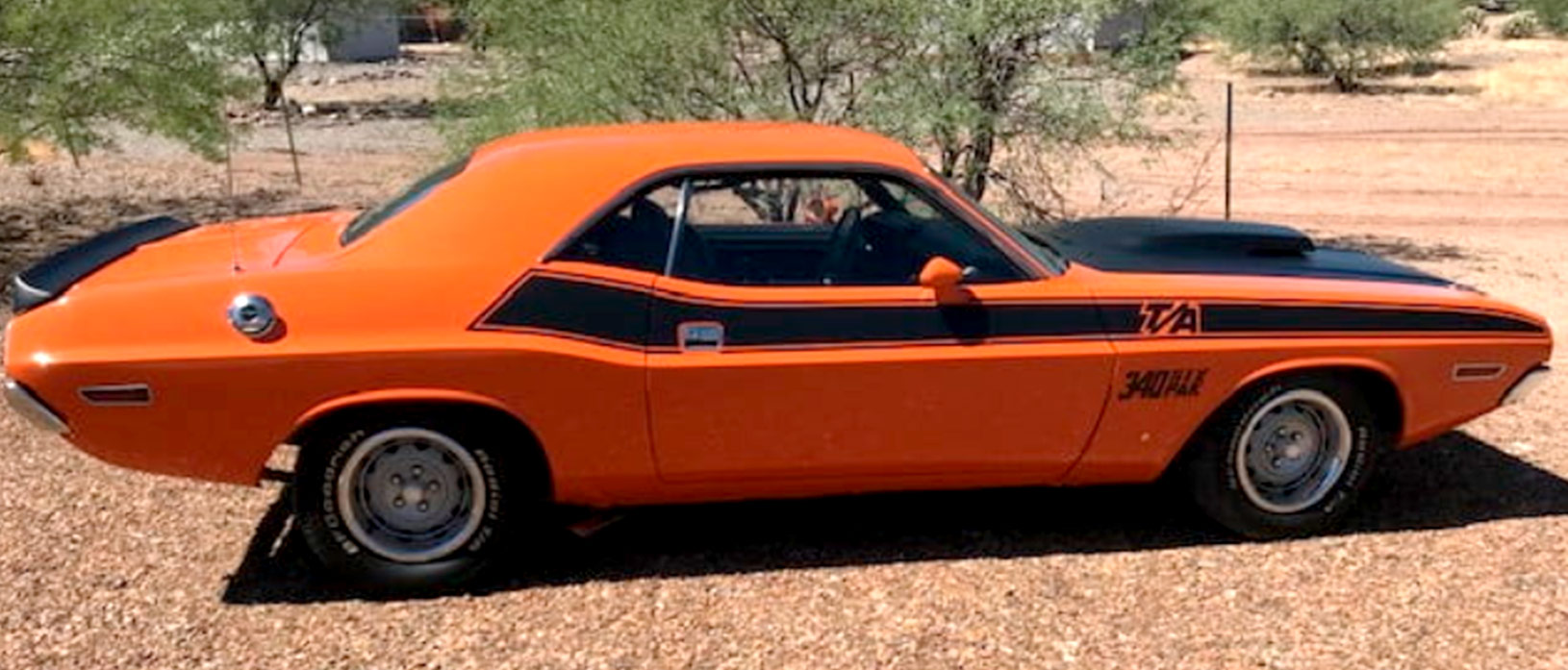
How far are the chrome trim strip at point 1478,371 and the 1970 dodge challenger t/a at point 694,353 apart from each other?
10mm

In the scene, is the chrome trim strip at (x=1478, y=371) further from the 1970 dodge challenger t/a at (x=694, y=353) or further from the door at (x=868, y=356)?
the door at (x=868, y=356)

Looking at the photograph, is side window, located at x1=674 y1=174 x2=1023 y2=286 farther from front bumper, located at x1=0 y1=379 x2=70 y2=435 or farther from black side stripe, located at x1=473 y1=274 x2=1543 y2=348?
front bumper, located at x1=0 y1=379 x2=70 y2=435

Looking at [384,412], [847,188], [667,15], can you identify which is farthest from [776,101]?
[384,412]

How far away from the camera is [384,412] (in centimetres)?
442

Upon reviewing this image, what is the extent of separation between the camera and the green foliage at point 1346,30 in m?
35.6

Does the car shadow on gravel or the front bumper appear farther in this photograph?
the car shadow on gravel

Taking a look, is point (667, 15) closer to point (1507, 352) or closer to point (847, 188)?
point (847, 188)

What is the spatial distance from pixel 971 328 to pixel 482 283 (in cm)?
145

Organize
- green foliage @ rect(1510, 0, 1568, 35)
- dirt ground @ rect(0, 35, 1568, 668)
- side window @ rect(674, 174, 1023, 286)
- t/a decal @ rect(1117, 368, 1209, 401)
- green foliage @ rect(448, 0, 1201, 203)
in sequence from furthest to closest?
green foliage @ rect(1510, 0, 1568, 35), green foliage @ rect(448, 0, 1201, 203), t/a decal @ rect(1117, 368, 1209, 401), side window @ rect(674, 174, 1023, 286), dirt ground @ rect(0, 35, 1568, 668)

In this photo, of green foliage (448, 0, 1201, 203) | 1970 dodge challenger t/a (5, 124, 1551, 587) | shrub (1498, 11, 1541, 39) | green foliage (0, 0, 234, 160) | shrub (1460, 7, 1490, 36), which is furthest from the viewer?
shrub (1498, 11, 1541, 39)

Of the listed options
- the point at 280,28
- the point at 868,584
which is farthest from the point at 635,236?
the point at 280,28

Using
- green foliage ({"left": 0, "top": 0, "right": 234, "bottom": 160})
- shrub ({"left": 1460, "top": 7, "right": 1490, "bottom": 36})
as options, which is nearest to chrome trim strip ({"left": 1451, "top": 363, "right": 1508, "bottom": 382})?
green foliage ({"left": 0, "top": 0, "right": 234, "bottom": 160})

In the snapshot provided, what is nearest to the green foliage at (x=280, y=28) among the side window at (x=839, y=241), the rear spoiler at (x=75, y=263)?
the rear spoiler at (x=75, y=263)

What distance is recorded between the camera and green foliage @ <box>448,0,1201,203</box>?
996 cm
